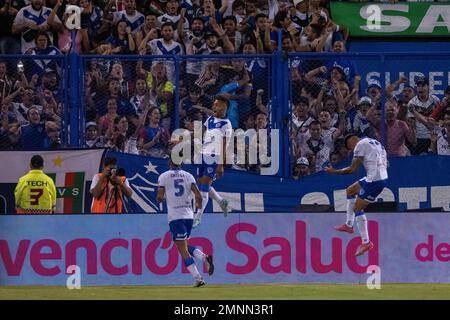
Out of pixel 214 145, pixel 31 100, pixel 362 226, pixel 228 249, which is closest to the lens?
pixel 362 226

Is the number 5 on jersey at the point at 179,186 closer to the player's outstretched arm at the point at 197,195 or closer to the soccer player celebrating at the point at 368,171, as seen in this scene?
the player's outstretched arm at the point at 197,195

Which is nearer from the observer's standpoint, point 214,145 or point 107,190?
point 107,190

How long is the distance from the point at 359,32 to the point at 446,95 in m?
3.07

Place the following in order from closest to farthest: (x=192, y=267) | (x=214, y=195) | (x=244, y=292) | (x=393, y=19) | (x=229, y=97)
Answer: (x=244, y=292) < (x=192, y=267) < (x=214, y=195) < (x=229, y=97) < (x=393, y=19)

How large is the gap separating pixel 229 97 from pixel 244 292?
5.04 m

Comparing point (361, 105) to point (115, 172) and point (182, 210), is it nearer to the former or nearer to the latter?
point (115, 172)

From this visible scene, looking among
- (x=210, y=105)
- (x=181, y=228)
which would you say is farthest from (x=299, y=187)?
(x=181, y=228)

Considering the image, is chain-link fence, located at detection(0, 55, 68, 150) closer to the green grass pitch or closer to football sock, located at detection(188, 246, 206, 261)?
the green grass pitch

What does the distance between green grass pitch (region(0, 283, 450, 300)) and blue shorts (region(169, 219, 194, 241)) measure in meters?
0.79

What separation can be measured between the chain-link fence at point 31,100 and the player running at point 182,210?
12.5 ft

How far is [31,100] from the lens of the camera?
75.0 ft

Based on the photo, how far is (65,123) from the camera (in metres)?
22.8

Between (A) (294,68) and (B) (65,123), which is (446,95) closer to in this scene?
(A) (294,68)
